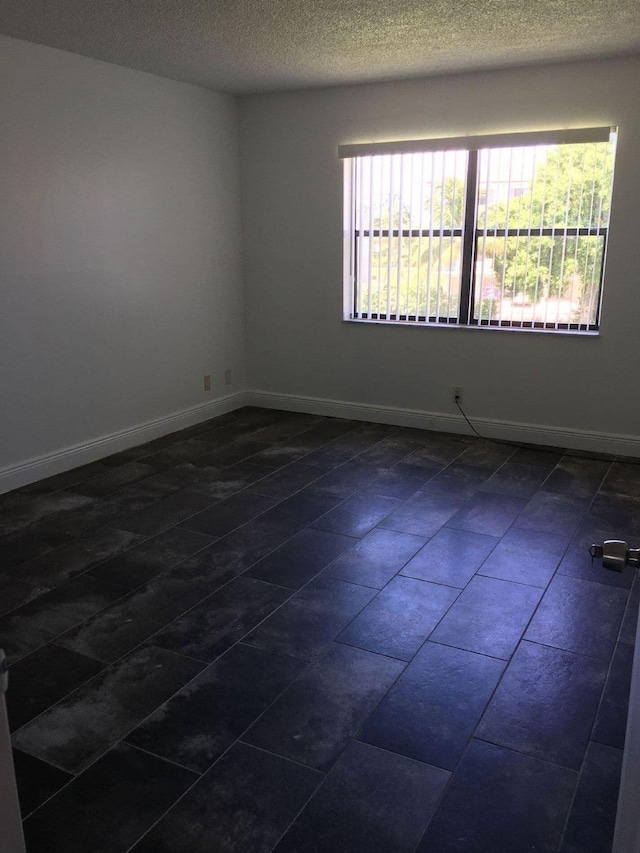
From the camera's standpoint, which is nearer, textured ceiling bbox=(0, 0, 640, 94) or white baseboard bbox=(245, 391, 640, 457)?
textured ceiling bbox=(0, 0, 640, 94)

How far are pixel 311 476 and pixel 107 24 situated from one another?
2.55 metres

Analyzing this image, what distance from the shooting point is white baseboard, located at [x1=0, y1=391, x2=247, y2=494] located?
4105 millimetres

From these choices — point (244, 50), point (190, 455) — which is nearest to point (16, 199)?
point (244, 50)

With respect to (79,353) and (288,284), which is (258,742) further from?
(288,284)

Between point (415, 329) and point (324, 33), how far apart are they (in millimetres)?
2119

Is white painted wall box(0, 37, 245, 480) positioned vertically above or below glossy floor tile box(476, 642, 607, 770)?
above

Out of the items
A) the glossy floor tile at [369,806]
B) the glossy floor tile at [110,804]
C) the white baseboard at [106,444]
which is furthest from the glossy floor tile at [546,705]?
the white baseboard at [106,444]

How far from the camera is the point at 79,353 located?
4395mm

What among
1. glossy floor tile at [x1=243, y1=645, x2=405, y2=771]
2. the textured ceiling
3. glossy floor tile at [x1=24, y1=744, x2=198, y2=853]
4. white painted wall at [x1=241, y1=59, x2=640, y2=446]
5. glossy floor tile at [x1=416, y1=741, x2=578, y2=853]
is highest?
the textured ceiling

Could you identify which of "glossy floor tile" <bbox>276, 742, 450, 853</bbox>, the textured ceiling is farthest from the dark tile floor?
the textured ceiling

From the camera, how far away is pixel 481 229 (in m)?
4.86

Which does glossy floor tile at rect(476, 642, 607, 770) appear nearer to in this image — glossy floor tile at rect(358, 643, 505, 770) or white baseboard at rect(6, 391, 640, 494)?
glossy floor tile at rect(358, 643, 505, 770)

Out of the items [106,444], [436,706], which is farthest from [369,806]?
[106,444]

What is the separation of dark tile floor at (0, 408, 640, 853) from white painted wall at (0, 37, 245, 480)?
580mm
